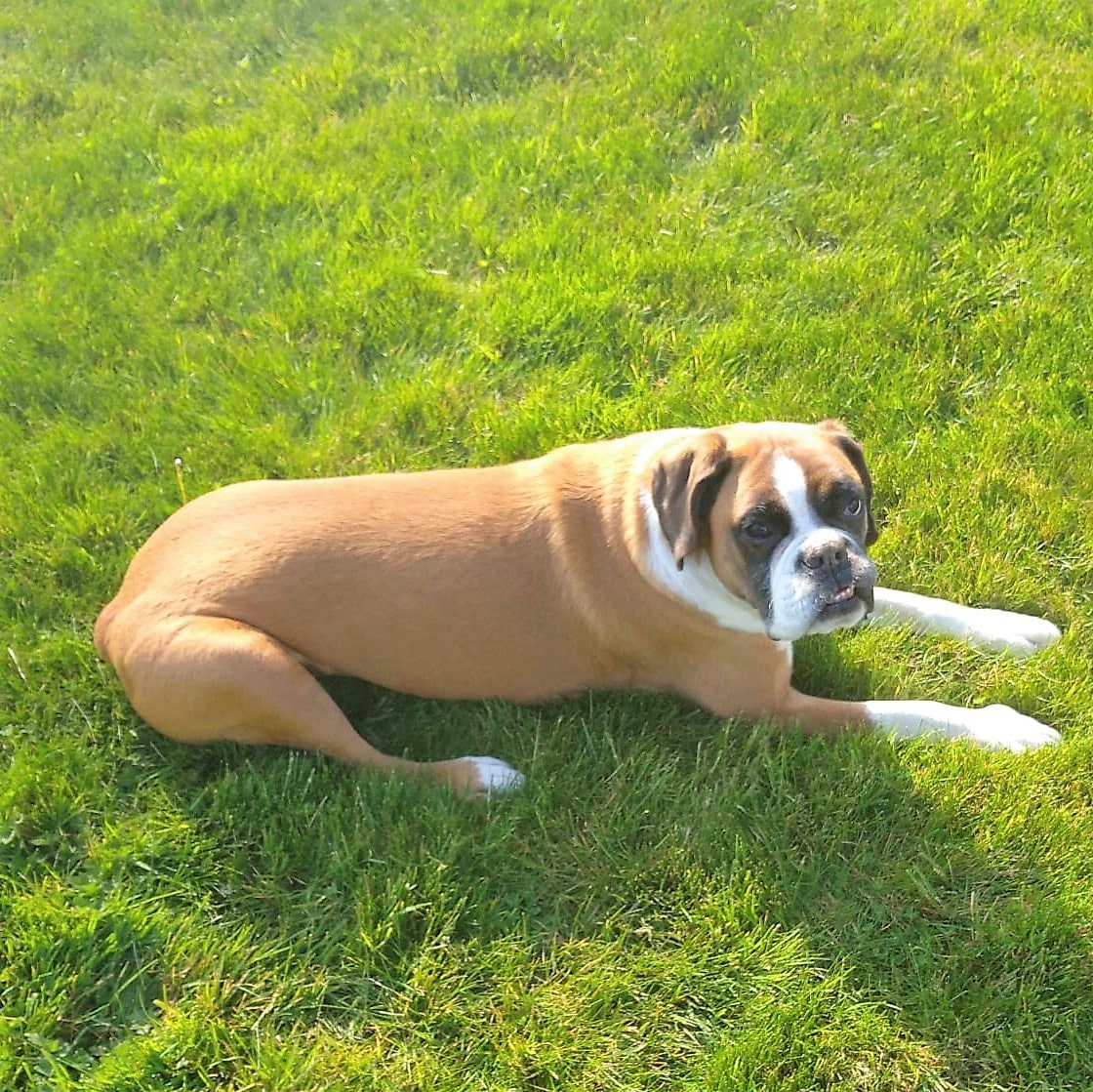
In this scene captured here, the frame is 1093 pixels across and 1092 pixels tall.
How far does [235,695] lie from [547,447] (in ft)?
6.01

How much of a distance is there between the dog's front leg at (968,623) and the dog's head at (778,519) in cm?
66

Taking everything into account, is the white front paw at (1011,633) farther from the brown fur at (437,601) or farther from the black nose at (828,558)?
the black nose at (828,558)

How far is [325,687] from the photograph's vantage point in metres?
3.78

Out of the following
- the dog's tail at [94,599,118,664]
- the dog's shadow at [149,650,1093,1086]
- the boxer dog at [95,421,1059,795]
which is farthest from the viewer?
the dog's tail at [94,599,118,664]

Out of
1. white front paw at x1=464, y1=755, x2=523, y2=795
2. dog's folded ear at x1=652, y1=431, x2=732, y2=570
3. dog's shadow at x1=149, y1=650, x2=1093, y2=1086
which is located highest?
dog's folded ear at x1=652, y1=431, x2=732, y2=570

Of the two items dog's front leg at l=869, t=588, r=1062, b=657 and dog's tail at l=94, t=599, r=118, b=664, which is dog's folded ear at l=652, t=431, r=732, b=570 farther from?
dog's tail at l=94, t=599, r=118, b=664

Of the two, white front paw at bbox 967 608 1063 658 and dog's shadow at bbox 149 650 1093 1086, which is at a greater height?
white front paw at bbox 967 608 1063 658

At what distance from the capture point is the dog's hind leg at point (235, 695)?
328 centimetres

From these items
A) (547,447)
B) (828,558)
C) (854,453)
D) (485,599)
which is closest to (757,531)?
(828,558)

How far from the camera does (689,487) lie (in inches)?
123

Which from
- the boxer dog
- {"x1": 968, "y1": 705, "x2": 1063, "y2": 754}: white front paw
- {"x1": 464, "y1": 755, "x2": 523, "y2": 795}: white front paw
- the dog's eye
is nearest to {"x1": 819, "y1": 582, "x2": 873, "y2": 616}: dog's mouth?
the boxer dog

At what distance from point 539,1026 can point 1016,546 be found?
2523 mm

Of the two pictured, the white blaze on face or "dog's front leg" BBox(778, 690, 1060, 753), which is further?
"dog's front leg" BBox(778, 690, 1060, 753)

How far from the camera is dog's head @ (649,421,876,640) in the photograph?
9.80 ft
